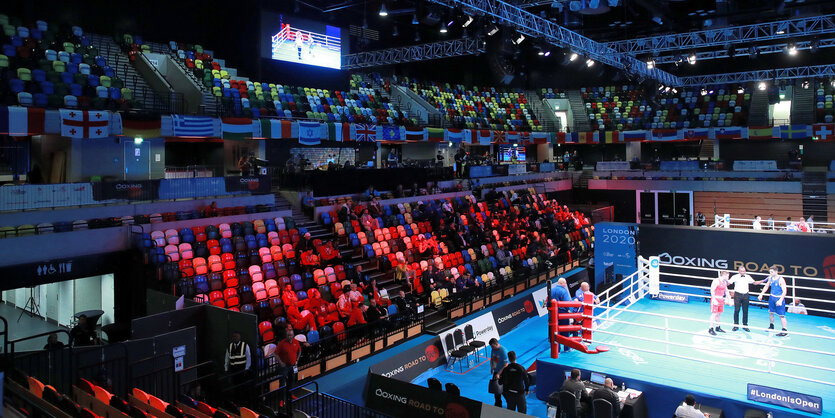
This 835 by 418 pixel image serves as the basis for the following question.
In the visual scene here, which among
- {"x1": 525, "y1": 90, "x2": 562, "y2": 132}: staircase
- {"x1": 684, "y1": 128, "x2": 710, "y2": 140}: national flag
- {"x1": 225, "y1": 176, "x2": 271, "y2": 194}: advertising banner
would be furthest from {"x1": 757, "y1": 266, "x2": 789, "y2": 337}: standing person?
{"x1": 525, "y1": 90, "x2": 562, "y2": 132}: staircase

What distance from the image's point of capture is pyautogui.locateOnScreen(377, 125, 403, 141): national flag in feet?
76.1

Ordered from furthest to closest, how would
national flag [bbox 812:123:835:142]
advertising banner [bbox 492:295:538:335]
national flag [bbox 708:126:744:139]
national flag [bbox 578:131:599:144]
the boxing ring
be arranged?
national flag [bbox 578:131:599:144] → national flag [bbox 708:126:744:139] → national flag [bbox 812:123:835:142] → advertising banner [bbox 492:295:538:335] → the boxing ring

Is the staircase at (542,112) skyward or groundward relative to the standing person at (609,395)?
skyward

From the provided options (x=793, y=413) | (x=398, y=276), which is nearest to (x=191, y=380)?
(x=398, y=276)

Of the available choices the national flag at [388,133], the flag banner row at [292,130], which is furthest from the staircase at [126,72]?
the national flag at [388,133]

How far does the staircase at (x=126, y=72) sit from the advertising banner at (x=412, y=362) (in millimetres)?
12312

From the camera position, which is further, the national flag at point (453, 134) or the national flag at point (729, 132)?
the national flag at point (729, 132)

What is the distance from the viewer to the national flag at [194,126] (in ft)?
55.0

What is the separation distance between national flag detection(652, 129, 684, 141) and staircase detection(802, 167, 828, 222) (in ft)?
21.7

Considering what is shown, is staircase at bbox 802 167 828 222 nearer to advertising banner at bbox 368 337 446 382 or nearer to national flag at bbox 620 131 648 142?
national flag at bbox 620 131 648 142

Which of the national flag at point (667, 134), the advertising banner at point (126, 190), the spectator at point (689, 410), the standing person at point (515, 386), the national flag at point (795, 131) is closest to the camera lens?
the spectator at point (689, 410)

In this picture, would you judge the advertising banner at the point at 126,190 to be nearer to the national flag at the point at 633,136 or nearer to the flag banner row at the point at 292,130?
the flag banner row at the point at 292,130

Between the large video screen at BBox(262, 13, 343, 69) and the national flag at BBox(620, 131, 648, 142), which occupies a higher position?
the large video screen at BBox(262, 13, 343, 69)

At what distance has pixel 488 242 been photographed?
67.7 ft
